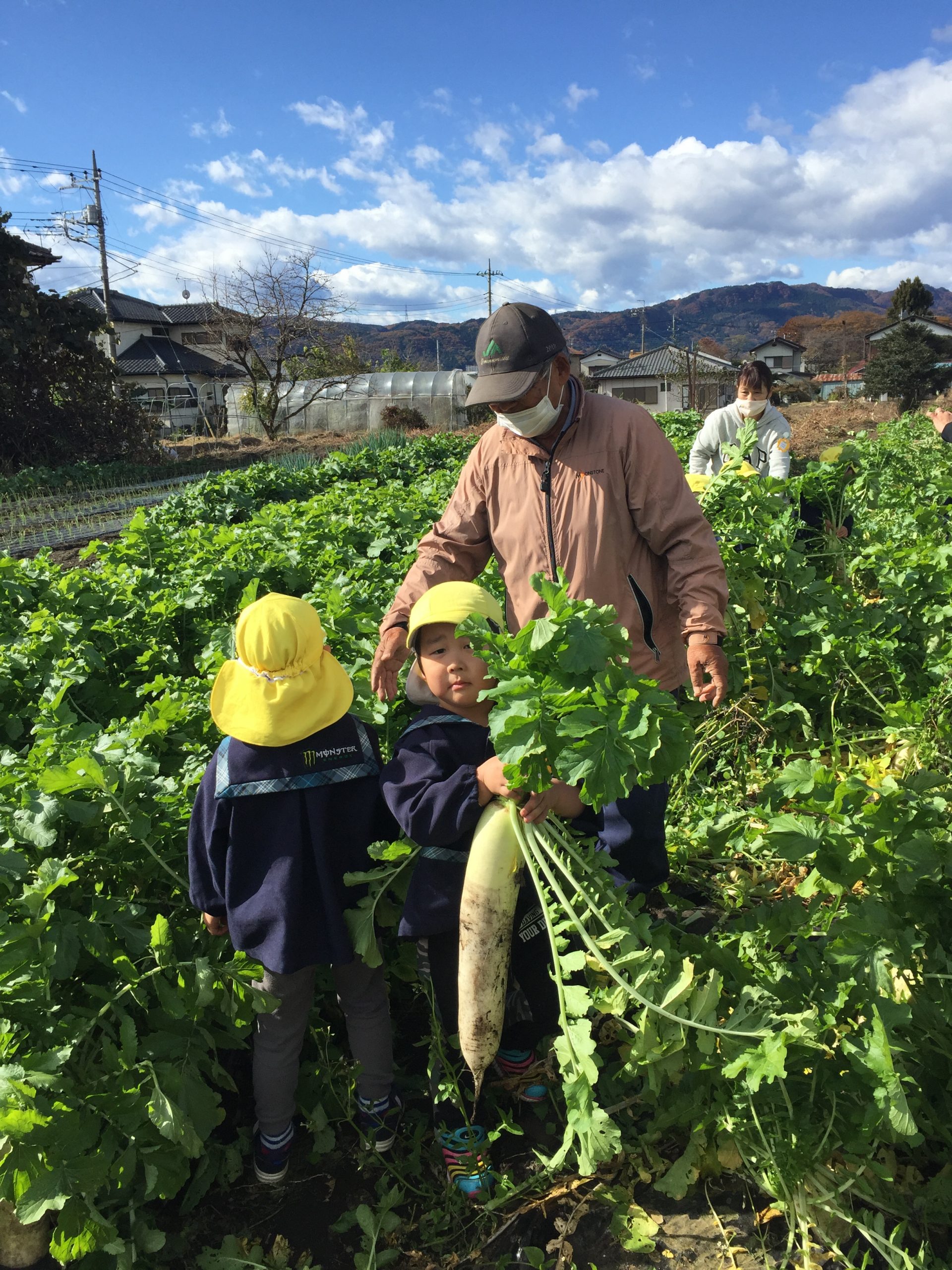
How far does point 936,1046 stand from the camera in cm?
191

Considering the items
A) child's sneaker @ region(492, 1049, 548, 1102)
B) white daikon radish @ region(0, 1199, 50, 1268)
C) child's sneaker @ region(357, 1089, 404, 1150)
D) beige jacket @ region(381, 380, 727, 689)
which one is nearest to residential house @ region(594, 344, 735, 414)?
beige jacket @ region(381, 380, 727, 689)

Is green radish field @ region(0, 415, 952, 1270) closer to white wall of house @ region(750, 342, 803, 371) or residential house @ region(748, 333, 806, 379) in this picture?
residential house @ region(748, 333, 806, 379)

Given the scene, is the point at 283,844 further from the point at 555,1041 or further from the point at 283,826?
the point at 555,1041

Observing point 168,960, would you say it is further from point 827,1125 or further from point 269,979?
point 827,1125

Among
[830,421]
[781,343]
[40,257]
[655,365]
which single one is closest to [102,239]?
[40,257]

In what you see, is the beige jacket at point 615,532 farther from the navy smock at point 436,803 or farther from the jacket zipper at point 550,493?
the navy smock at point 436,803

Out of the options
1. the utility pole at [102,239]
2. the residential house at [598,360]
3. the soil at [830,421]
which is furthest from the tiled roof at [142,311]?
the residential house at [598,360]

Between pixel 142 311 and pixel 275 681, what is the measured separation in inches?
2026

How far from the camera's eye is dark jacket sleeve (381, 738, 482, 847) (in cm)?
195

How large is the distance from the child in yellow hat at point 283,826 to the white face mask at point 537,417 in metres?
0.91

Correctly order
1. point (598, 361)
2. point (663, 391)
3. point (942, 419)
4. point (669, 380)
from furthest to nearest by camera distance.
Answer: point (598, 361) < point (663, 391) < point (669, 380) < point (942, 419)

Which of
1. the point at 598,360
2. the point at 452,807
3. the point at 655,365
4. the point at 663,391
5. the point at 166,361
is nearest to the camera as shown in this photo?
the point at 452,807

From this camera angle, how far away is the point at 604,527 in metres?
2.47

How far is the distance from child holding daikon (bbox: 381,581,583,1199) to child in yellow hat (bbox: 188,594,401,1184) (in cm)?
16
